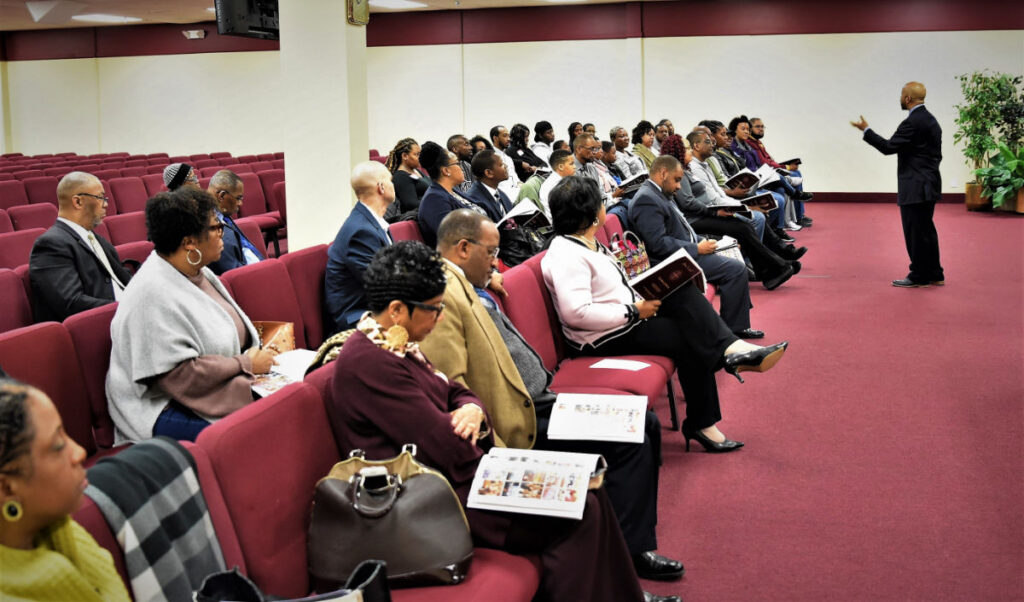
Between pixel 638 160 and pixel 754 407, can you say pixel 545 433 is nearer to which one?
pixel 754 407

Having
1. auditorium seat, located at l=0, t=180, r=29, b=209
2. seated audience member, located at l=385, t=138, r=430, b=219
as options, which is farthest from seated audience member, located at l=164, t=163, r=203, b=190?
auditorium seat, located at l=0, t=180, r=29, b=209

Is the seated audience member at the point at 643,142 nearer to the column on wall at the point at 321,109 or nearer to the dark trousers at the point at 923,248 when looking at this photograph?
the dark trousers at the point at 923,248

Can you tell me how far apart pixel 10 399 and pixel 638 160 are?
33.0 feet

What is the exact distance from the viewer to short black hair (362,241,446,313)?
8.08 feet

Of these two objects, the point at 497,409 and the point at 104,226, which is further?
the point at 104,226

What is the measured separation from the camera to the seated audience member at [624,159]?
34.9ft

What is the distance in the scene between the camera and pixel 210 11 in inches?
650

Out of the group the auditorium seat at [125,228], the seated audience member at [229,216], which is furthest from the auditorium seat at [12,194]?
the seated audience member at [229,216]

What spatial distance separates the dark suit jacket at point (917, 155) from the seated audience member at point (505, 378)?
5709 mm

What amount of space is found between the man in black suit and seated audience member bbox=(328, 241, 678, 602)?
661 cm

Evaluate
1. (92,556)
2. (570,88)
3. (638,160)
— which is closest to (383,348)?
(92,556)

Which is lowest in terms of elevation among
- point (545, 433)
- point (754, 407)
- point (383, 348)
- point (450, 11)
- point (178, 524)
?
point (754, 407)

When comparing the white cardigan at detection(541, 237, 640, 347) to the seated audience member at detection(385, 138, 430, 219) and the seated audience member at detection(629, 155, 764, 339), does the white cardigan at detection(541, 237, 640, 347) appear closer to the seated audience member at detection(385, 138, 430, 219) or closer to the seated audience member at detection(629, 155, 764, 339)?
the seated audience member at detection(629, 155, 764, 339)

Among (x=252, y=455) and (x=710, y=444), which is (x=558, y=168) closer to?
(x=710, y=444)
